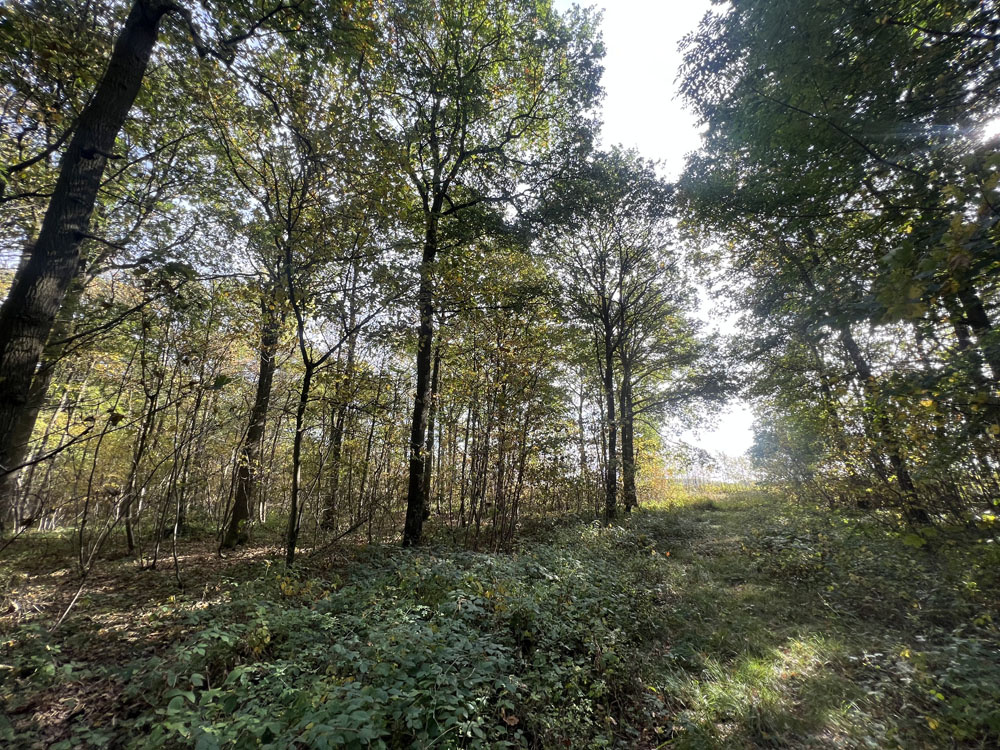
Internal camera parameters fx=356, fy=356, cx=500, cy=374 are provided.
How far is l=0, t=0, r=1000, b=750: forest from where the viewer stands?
8.56 feet

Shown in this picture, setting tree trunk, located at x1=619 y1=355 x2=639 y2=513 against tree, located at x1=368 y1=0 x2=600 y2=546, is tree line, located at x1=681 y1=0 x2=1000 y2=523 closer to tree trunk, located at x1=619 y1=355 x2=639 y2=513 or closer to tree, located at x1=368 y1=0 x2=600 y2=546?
tree, located at x1=368 y1=0 x2=600 y2=546

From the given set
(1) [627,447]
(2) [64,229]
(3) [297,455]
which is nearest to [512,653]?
(3) [297,455]

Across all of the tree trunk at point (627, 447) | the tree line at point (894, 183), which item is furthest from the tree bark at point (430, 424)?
the tree line at point (894, 183)

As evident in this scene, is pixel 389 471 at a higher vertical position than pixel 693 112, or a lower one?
lower

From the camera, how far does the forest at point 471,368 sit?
2609 mm

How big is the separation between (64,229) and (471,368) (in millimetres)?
5814

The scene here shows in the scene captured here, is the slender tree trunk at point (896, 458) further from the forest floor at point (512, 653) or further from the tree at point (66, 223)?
the tree at point (66, 223)

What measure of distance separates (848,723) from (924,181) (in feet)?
15.3

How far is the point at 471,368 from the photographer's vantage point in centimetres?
777

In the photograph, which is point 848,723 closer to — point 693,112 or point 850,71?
point 850,71

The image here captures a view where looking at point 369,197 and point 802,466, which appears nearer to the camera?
point 369,197

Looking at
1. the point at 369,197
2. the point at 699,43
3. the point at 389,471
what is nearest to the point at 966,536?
the point at 699,43

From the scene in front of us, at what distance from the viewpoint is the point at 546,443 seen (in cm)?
741

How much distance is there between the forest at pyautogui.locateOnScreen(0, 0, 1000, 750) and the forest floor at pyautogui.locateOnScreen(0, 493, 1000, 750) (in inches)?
1.5
